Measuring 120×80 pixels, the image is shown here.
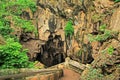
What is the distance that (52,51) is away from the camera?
2694 centimetres

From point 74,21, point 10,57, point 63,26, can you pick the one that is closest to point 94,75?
point 10,57

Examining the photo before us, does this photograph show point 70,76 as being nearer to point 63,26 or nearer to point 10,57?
point 10,57

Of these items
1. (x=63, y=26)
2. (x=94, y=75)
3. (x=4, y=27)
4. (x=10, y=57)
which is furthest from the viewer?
(x=63, y=26)

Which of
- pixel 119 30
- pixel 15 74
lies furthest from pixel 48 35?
pixel 15 74

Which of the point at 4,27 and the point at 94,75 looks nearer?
the point at 94,75

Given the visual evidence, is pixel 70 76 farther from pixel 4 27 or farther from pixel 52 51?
pixel 52 51

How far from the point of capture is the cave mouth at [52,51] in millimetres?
26052

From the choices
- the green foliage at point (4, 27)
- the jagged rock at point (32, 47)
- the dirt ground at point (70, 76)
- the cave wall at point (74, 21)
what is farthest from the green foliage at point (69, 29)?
the green foliage at point (4, 27)

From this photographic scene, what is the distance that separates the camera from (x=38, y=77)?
10.1 m

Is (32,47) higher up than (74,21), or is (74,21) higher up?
(74,21)

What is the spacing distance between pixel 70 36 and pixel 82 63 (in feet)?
10.9

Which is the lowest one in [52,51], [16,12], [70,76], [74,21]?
[70,76]

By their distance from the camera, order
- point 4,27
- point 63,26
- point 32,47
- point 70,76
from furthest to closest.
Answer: point 63,26 → point 32,47 → point 4,27 → point 70,76

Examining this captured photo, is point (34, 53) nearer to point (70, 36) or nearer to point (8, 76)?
point (70, 36)
